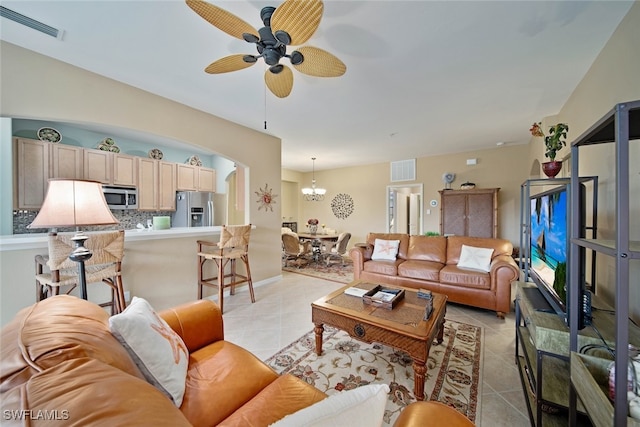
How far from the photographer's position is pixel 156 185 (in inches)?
174

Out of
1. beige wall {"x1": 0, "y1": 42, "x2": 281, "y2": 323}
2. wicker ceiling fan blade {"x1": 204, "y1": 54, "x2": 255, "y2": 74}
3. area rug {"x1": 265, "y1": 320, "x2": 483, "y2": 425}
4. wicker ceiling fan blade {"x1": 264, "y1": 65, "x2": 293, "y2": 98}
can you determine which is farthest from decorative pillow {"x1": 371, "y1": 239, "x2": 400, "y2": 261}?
wicker ceiling fan blade {"x1": 204, "y1": 54, "x2": 255, "y2": 74}

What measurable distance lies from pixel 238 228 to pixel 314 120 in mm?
1898

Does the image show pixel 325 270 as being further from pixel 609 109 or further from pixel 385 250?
pixel 609 109

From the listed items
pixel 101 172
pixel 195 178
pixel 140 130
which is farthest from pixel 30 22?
pixel 195 178

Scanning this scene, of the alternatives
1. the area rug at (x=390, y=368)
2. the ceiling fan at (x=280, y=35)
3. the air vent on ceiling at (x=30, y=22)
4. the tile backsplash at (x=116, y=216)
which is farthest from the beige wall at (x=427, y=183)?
the air vent on ceiling at (x=30, y=22)

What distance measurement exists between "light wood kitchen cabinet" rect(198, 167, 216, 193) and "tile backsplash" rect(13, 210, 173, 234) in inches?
32.9

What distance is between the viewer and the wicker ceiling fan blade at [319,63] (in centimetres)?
158

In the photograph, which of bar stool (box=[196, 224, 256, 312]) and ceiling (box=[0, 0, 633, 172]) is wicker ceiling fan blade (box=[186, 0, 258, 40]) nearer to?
ceiling (box=[0, 0, 633, 172])

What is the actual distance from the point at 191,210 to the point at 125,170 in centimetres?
121

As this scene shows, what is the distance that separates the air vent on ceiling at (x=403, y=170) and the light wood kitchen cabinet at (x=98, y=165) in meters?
5.99

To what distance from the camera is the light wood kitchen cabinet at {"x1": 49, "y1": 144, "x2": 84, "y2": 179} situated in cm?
334

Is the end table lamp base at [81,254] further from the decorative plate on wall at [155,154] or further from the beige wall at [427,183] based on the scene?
the beige wall at [427,183]

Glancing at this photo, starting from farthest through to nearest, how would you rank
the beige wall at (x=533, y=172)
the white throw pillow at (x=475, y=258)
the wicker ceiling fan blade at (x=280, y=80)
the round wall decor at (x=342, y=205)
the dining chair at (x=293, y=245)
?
the round wall decor at (x=342, y=205) < the dining chair at (x=293, y=245) < the white throw pillow at (x=475, y=258) < the wicker ceiling fan blade at (x=280, y=80) < the beige wall at (x=533, y=172)

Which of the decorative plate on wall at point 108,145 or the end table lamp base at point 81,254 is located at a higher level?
the decorative plate on wall at point 108,145
